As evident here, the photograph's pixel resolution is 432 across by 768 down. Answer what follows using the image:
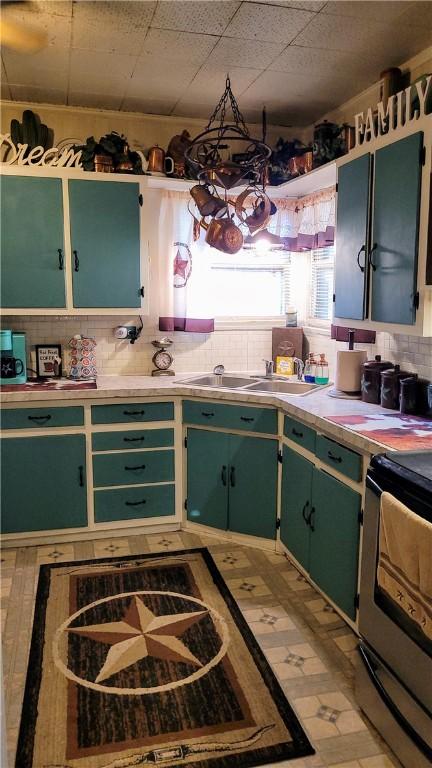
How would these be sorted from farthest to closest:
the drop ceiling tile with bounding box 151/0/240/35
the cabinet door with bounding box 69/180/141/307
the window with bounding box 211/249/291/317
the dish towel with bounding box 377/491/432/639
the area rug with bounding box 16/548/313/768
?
the window with bounding box 211/249/291/317
the cabinet door with bounding box 69/180/141/307
the drop ceiling tile with bounding box 151/0/240/35
the area rug with bounding box 16/548/313/768
the dish towel with bounding box 377/491/432/639

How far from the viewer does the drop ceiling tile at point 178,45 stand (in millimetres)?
2744

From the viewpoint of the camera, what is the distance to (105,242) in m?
3.67

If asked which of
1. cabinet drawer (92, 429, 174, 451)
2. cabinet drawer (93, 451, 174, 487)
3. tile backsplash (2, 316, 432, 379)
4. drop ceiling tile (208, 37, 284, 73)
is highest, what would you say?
drop ceiling tile (208, 37, 284, 73)

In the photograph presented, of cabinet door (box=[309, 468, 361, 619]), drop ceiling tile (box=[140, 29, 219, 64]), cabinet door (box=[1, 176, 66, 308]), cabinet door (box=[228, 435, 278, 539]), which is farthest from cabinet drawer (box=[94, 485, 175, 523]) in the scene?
drop ceiling tile (box=[140, 29, 219, 64])

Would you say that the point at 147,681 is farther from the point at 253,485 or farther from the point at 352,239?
the point at 352,239

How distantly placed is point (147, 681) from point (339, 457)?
1200 millimetres

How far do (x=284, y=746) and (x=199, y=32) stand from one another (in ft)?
9.66

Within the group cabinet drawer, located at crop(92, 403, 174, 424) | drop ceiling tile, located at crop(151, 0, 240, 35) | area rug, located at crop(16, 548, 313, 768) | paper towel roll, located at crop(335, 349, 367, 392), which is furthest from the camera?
cabinet drawer, located at crop(92, 403, 174, 424)

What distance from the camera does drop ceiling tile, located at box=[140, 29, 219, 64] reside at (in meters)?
2.74

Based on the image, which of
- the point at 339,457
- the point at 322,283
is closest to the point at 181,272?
the point at 322,283

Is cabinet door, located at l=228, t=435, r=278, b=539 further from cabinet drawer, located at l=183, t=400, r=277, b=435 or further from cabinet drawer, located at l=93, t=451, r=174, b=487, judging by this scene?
cabinet drawer, located at l=93, t=451, r=174, b=487

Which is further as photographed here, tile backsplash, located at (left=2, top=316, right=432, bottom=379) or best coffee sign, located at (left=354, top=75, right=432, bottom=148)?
tile backsplash, located at (left=2, top=316, right=432, bottom=379)

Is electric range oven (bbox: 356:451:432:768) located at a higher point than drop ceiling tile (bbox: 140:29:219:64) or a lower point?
lower

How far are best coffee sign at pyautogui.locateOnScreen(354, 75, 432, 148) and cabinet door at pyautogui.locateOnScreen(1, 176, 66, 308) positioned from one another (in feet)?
5.82
